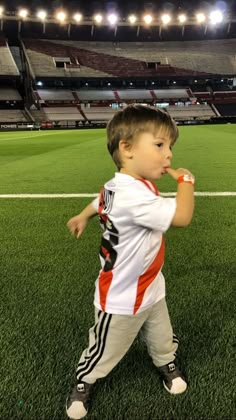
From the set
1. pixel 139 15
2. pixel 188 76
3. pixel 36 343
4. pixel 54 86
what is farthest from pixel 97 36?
pixel 36 343

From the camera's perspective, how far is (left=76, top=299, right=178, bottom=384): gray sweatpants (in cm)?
167

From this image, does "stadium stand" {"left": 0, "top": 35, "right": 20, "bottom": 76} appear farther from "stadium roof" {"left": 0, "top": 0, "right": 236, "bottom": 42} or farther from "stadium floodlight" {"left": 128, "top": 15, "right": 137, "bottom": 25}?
"stadium floodlight" {"left": 128, "top": 15, "right": 137, "bottom": 25}

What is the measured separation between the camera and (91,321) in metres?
2.18

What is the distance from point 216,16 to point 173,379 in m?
65.6

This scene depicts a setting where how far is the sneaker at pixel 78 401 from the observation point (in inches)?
61.4

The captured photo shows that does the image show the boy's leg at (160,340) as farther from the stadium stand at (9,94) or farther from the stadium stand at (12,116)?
the stadium stand at (9,94)

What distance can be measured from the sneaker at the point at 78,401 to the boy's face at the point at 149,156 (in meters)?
0.87

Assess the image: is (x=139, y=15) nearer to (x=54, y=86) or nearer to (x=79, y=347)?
(x=54, y=86)

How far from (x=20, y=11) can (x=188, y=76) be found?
24894 mm

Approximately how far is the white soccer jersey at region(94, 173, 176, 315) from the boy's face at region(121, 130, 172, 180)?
45 millimetres

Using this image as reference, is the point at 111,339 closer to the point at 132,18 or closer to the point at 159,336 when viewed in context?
the point at 159,336

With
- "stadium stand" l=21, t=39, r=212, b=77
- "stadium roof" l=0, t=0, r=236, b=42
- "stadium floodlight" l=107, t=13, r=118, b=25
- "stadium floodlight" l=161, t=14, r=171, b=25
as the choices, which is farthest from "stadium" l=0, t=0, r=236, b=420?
"stadium floodlight" l=161, t=14, r=171, b=25

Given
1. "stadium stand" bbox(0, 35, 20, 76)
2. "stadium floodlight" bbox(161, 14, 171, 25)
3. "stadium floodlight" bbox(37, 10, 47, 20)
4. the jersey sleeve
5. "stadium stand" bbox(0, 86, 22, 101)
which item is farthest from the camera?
"stadium floodlight" bbox(161, 14, 171, 25)

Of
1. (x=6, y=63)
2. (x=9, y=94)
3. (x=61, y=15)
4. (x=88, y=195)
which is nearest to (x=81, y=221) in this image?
(x=88, y=195)
